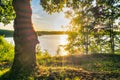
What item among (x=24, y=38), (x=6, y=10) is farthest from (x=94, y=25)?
(x=24, y=38)

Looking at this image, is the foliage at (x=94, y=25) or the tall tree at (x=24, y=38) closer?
the tall tree at (x=24, y=38)

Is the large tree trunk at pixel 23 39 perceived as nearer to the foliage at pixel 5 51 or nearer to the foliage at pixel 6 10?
the foliage at pixel 5 51

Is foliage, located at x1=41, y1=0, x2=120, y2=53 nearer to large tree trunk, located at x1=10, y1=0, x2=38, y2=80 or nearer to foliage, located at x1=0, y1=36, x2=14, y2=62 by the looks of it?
foliage, located at x1=0, y1=36, x2=14, y2=62

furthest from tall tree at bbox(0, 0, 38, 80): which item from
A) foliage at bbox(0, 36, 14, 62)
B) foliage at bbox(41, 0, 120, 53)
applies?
foliage at bbox(41, 0, 120, 53)

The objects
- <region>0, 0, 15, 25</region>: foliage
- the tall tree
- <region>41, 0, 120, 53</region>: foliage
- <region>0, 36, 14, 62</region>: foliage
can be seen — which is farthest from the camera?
<region>41, 0, 120, 53</region>: foliage

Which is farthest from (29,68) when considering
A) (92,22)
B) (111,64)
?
(92,22)

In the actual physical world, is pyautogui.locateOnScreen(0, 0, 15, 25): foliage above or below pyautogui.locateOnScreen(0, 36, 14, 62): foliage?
above

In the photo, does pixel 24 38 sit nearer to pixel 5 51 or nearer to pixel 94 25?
pixel 5 51

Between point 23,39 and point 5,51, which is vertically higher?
point 23,39

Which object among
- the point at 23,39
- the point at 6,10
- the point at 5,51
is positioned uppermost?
the point at 6,10

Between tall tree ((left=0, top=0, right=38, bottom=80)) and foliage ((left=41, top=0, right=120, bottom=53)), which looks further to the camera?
foliage ((left=41, top=0, right=120, bottom=53))

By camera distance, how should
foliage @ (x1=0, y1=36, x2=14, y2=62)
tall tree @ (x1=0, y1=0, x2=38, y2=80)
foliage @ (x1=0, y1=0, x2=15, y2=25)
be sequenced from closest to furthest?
1. tall tree @ (x1=0, y1=0, x2=38, y2=80)
2. foliage @ (x1=0, y1=36, x2=14, y2=62)
3. foliage @ (x1=0, y1=0, x2=15, y2=25)

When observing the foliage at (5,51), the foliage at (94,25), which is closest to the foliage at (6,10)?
the foliage at (5,51)

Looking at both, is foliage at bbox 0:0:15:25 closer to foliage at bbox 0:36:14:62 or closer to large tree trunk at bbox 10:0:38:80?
foliage at bbox 0:36:14:62
